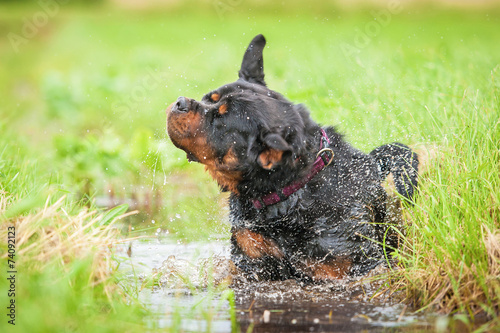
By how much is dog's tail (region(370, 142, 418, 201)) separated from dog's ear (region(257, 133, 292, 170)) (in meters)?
1.06

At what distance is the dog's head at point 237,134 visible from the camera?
4297 mm

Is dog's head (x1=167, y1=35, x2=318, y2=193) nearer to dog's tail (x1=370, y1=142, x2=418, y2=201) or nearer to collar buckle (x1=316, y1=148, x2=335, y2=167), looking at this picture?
collar buckle (x1=316, y1=148, x2=335, y2=167)

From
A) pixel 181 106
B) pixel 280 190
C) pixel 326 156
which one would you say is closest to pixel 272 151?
pixel 280 190

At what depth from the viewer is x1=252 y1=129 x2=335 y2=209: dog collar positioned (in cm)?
433

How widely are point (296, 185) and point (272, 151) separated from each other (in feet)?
1.22

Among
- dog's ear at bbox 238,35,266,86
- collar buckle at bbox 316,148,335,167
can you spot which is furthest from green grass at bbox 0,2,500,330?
dog's ear at bbox 238,35,266,86

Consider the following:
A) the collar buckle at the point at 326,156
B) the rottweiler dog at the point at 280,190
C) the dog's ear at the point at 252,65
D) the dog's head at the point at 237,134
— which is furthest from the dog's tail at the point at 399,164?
the dog's ear at the point at 252,65

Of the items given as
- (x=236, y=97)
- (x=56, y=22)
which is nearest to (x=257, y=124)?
(x=236, y=97)

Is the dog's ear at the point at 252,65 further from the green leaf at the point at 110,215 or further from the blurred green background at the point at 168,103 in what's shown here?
the green leaf at the point at 110,215

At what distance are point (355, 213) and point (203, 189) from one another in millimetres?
2886

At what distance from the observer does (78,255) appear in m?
3.29

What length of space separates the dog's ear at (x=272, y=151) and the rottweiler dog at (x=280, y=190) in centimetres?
4

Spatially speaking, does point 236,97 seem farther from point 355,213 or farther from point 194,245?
point 194,245

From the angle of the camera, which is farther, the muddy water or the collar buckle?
the collar buckle
